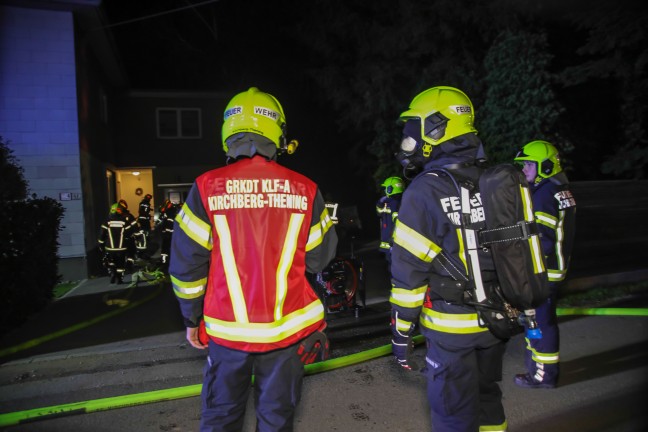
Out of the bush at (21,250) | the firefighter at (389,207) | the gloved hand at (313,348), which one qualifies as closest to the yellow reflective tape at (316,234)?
the gloved hand at (313,348)

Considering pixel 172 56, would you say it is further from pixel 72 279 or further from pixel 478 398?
pixel 478 398

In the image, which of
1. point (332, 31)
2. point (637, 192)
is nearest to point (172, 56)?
point (332, 31)

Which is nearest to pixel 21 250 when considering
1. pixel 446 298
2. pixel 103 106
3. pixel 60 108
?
pixel 60 108

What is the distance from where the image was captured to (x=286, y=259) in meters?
2.45

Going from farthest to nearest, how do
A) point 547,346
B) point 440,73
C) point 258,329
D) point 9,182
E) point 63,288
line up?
point 440,73 < point 63,288 < point 9,182 < point 547,346 < point 258,329

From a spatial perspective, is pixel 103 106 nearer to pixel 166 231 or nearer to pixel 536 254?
pixel 166 231

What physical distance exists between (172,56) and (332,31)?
1588 cm

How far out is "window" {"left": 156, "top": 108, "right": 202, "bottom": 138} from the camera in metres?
21.5

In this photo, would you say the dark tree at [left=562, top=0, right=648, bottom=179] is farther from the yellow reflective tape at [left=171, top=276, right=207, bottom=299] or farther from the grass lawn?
the grass lawn

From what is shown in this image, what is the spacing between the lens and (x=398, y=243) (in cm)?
254

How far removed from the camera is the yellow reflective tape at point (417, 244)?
2.49 meters

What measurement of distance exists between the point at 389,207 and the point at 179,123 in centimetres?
1583

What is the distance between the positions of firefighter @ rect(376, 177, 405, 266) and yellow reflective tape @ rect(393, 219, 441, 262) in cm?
539

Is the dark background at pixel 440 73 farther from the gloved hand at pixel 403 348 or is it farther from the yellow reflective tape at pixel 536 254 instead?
the yellow reflective tape at pixel 536 254
